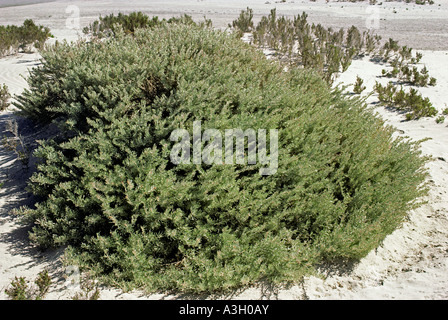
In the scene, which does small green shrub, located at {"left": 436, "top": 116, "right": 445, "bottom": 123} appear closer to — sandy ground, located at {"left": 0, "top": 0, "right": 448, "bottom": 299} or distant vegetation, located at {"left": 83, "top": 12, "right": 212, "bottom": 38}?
sandy ground, located at {"left": 0, "top": 0, "right": 448, "bottom": 299}

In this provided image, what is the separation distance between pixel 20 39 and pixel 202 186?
12.1 metres

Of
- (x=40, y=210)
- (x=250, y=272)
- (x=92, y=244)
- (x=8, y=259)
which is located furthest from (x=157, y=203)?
(x=8, y=259)

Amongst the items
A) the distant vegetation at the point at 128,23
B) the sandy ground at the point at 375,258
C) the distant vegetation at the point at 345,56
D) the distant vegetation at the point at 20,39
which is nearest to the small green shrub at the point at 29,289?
the sandy ground at the point at 375,258

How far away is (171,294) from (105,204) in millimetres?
1168

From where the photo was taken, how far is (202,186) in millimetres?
3506

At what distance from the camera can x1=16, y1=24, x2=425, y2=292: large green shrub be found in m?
3.30

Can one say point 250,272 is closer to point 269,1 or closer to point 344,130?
point 344,130

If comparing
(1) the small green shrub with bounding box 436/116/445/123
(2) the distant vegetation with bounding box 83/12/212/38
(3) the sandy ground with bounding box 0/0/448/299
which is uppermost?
(2) the distant vegetation with bounding box 83/12/212/38

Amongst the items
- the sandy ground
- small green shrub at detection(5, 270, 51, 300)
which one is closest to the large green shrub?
the sandy ground

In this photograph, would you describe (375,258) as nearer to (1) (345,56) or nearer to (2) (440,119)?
(2) (440,119)

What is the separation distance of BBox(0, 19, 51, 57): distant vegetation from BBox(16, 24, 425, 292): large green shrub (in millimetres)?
8837

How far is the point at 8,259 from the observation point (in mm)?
3484

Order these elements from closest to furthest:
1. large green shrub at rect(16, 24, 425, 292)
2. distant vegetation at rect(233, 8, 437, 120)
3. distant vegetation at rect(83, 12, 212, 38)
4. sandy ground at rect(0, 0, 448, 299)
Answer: sandy ground at rect(0, 0, 448, 299), large green shrub at rect(16, 24, 425, 292), distant vegetation at rect(233, 8, 437, 120), distant vegetation at rect(83, 12, 212, 38)

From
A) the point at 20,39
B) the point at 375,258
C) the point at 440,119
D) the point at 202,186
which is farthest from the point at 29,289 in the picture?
the point at 20,39
